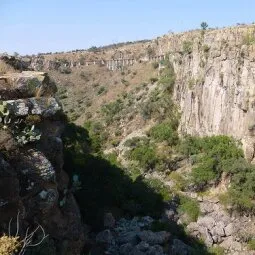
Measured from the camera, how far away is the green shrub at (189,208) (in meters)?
25.0

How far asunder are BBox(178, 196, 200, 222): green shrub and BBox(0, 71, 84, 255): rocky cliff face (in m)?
11.7

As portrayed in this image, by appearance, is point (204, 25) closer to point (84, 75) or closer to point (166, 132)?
point (166, 132)

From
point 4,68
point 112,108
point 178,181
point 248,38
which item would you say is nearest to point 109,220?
point 178,181

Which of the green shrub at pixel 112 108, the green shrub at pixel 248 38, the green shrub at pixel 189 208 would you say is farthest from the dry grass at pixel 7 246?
the green shrub at pixel 112 108

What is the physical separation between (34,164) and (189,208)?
47.5 ft

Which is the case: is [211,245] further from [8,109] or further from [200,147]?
[8,109]

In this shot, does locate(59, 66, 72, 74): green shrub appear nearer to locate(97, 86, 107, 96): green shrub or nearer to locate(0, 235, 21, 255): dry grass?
locate(97, 86, 107, 96): green shrub

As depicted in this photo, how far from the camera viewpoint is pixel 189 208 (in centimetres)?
2541

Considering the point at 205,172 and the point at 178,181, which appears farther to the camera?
the point at 178,181

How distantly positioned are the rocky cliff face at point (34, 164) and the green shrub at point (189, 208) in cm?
1172

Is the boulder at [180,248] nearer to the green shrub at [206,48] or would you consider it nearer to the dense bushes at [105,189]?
the dense bushes at [105,189]

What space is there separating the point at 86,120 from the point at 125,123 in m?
4.77

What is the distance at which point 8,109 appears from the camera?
41.3 ft

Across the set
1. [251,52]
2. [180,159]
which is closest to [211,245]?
[180,159]
